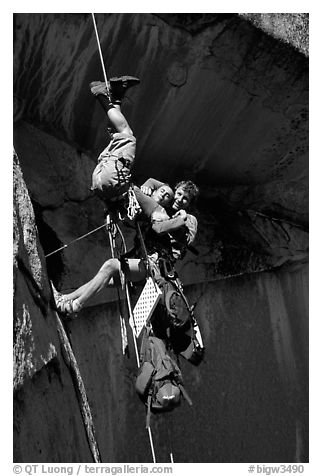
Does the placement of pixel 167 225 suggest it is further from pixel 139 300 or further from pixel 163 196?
pixel 139 300

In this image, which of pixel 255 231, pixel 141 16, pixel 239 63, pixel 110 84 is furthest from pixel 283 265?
pixel 110 84

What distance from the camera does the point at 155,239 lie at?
515 cm

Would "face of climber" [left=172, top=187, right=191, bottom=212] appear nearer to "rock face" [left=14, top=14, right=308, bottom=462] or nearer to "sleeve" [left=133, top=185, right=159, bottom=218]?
"sleeve" [left=133, top=185, right=159, bottom=218]

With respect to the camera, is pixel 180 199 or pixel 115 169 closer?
pixel 115 169

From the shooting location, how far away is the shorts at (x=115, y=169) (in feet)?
16.0

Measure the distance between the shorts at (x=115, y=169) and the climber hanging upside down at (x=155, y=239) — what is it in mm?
139

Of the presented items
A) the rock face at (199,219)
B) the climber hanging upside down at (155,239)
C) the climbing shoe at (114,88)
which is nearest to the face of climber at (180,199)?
the climber hanging upside down at (155,239)

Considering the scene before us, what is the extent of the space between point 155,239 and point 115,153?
0.39 meters

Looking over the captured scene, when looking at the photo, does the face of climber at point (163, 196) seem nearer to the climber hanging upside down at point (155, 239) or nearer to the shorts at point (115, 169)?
the climber hanging upside down at point (155, 239)

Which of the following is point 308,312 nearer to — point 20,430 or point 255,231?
point 255,231

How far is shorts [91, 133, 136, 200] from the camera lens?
489 cm

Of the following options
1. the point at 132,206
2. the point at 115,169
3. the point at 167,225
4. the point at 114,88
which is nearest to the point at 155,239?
the point at 167,225

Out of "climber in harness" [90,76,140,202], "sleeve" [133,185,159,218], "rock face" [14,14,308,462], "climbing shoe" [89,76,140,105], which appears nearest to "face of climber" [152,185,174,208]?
"sleeve" [133,185,159,218]

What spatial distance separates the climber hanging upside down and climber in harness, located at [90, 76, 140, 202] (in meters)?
0.14
